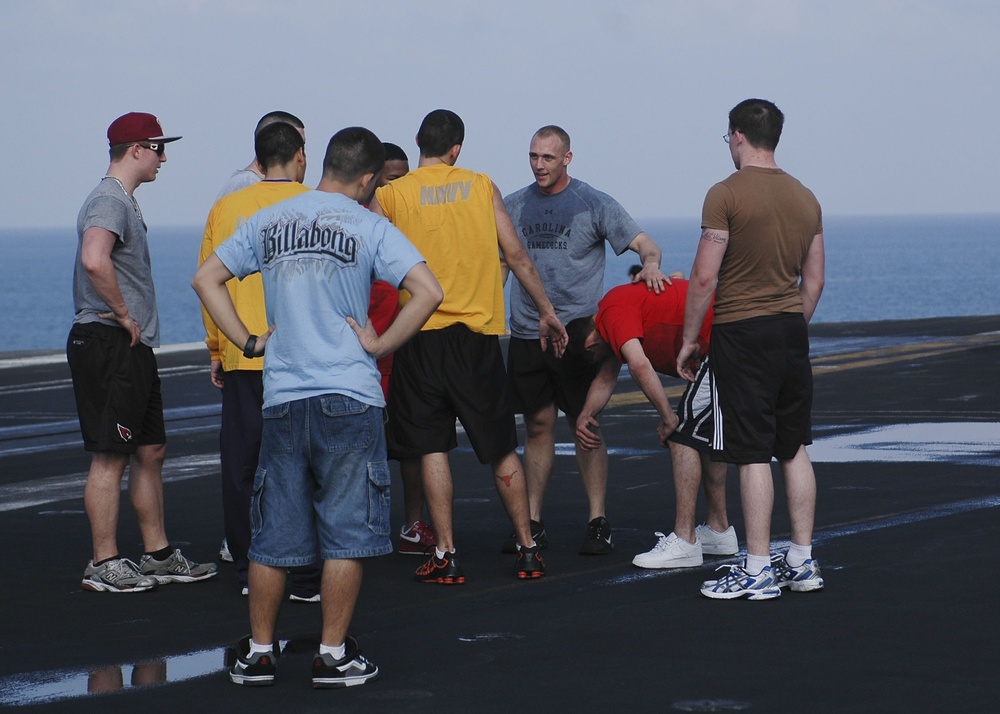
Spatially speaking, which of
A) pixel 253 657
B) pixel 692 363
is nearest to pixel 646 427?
pixel 692 363

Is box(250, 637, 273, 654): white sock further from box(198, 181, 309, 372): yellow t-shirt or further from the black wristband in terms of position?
box(198, 181, 309, 372): yellow t-shirt

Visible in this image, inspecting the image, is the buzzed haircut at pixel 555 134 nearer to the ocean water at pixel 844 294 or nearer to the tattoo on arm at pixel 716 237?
the tattoo on arm at pixel 716 237

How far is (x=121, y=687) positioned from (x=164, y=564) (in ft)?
5.93

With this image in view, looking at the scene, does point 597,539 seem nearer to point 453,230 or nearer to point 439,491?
point 439,491

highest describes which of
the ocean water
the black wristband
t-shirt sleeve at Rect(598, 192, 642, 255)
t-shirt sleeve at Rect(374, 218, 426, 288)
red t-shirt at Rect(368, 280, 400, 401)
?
t-shirt sleeve at Rect(598, 192, 642, 255)

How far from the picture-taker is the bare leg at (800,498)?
6109 millimetres

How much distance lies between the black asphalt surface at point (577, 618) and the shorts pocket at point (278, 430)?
0.85m

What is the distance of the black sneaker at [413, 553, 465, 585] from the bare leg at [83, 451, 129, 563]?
1495mm

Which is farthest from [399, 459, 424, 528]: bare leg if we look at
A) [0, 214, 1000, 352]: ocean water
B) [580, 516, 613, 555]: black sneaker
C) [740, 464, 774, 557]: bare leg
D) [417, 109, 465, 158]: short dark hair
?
[0, 214, 1000, 352]: ocean water

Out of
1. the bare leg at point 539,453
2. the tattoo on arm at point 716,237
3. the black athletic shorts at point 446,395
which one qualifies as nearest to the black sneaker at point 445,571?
the black athletic shorts at point 446,395

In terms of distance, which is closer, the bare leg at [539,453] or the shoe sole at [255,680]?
the shoe sole at [255,680]

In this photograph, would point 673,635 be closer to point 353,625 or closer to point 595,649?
point 595,649

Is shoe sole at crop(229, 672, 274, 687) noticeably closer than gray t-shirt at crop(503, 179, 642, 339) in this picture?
Yes

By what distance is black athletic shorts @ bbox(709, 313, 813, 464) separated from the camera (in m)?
6.00
